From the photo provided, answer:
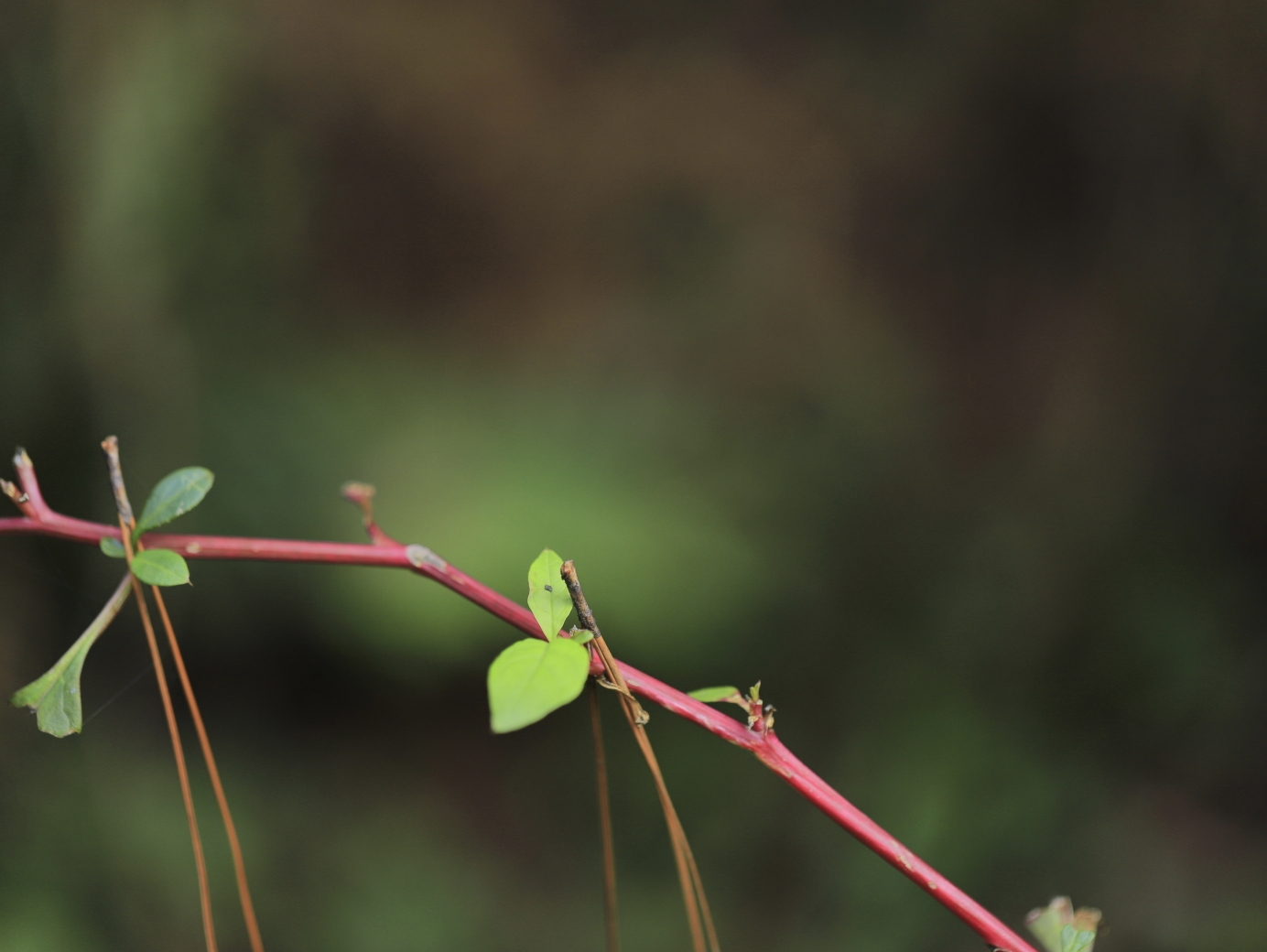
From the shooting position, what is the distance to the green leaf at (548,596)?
10.3 inches

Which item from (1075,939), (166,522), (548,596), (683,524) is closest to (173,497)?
(166,522)

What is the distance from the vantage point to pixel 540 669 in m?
0.23

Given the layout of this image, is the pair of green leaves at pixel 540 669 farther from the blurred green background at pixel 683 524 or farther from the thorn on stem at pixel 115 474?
the blurred green background at pixel 683 524

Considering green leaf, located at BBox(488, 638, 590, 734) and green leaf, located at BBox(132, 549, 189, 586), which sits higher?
green leaf, located at BBox(132, 549, 189, 586)

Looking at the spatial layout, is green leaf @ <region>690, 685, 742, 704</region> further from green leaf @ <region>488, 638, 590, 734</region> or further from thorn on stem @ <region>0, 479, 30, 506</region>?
thorn on stem @ <region>0, 479, 30, 506</region>

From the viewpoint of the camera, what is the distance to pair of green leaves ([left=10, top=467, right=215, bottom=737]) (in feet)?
0.91

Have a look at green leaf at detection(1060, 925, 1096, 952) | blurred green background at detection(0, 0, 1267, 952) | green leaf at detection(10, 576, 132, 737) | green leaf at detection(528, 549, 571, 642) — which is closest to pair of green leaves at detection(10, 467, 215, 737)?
green leaf at detection(10, 576, 132, 737)

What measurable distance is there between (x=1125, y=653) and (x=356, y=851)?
4.82 ft

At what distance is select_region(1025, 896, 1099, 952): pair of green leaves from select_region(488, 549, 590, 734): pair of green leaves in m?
0.22

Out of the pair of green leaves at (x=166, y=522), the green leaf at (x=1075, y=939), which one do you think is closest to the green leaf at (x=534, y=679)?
the pair of green leaves at (x=166, y=522)

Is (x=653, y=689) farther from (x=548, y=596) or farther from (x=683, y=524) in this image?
(x=683, y=524)

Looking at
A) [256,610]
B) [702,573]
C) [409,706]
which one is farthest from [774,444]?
[256,610]

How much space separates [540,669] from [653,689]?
0.19 ft

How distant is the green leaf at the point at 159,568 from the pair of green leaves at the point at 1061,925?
0.34m
